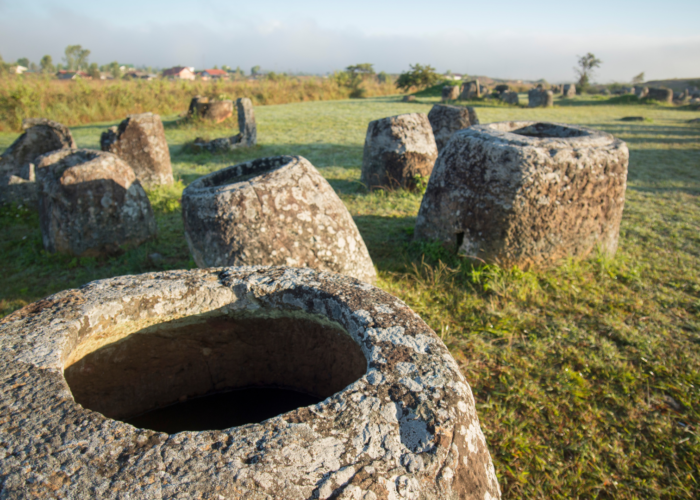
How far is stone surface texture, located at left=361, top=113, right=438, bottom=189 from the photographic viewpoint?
A: 246 inches

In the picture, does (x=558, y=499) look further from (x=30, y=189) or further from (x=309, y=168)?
(x=30, y=189)

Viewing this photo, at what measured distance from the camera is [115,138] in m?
6.76

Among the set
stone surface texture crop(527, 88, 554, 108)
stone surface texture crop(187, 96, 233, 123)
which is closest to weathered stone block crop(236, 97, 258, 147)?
stone surface texture crop(187, 96, 233, 123)

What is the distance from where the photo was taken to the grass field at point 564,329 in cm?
213

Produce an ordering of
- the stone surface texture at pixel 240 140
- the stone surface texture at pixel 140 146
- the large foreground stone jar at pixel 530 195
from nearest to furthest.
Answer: the large foreground stone jar at pixel 530 195
the stone surface texture at pixel 140 146
the stone surface texture at pixel 240 140

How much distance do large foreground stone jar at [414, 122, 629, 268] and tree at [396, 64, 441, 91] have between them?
860 inches

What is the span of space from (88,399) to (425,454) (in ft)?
4.55

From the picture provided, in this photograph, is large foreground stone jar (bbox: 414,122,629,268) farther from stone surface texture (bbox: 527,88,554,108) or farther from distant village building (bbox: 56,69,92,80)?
distant village building (bbox: 56,69,92,80)

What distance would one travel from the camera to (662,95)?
63.0ft

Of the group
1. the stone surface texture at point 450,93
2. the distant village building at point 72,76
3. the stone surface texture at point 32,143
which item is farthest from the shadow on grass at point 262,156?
the stone surface texture at point 450,93

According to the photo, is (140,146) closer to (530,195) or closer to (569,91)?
(530,195)

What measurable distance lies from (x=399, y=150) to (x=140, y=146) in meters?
4.17

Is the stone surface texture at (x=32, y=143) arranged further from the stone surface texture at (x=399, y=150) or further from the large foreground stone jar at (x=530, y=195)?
the large foreground stone jar at (x=530, y=195)

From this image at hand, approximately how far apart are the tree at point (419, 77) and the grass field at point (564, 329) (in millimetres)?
19583
